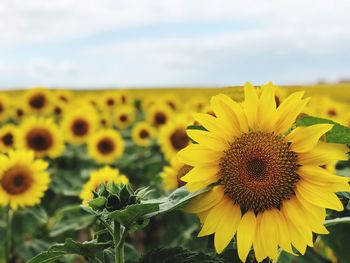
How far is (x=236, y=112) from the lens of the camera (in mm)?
1498

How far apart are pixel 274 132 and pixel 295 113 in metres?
0.07

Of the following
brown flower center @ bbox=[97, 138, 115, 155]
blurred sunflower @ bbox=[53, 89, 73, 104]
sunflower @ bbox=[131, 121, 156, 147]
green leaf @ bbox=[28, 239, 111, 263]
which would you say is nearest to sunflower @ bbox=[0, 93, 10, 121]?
blurred sunflower @ bbox=[53, 89, 73, 104]

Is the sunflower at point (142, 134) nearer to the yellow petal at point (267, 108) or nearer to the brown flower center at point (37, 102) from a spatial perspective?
the brown flower center at point (37, 102)

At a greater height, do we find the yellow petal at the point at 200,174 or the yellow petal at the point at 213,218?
the yellow petal at the point at 200,174

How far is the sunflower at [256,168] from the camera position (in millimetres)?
1465

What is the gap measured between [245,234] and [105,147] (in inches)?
174

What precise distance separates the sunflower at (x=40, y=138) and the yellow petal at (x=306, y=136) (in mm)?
3955

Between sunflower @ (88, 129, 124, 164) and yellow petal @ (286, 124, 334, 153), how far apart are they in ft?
14.2

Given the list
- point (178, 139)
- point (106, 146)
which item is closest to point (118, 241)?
point (178, 139)

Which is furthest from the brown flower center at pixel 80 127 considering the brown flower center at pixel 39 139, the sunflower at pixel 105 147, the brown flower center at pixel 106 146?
the brown flower center at pixel 39 139

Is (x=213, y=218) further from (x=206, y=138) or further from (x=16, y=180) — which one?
(x=16, y=180)

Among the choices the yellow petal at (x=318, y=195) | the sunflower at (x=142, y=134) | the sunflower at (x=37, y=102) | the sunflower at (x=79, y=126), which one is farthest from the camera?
the sunflower at (x=37, y=102)

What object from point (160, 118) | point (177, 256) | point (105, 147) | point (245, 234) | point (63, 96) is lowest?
point (105, 147)

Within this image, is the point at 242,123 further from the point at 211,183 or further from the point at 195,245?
the point at 195,245
